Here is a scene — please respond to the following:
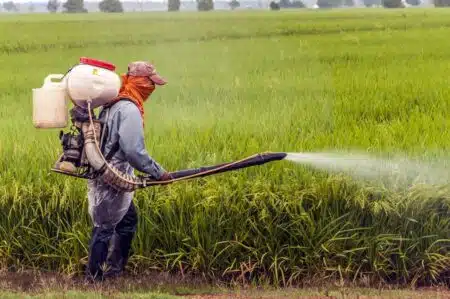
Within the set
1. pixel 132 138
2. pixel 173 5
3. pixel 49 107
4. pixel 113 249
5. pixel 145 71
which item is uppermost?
pixel 173 5

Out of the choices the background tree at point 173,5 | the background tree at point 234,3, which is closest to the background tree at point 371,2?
the background tree at point 234,3

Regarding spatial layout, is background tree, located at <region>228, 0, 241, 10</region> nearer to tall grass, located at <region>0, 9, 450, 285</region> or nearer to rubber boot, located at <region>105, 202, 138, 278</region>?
tall grass, located at <region>0, 9, 450, 285</region>

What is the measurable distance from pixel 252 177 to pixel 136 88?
3.45ft

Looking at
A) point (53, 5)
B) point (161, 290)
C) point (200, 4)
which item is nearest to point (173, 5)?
point (200, 4)

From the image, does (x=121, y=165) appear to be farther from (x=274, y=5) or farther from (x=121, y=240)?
(x=274, y=5)

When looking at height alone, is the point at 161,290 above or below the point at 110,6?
below

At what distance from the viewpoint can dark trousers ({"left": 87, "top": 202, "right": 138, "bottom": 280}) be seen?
12.3 feet

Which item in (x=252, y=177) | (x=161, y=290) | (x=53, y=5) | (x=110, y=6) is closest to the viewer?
(x=161, y=290)

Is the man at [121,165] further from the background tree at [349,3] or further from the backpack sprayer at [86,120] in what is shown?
the background tree at [349,3]

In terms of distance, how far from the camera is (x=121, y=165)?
11.7 ft

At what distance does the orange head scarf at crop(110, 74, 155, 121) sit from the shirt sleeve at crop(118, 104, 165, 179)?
0.09 meters

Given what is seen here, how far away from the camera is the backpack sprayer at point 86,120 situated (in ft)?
10.9

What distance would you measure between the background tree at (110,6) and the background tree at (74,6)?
0.17m

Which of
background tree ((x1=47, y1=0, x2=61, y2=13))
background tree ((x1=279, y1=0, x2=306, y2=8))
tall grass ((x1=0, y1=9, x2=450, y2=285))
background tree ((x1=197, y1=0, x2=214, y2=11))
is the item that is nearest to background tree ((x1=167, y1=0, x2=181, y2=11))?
background tree ((x1=197, y1=0, x2=214, y2=11))
